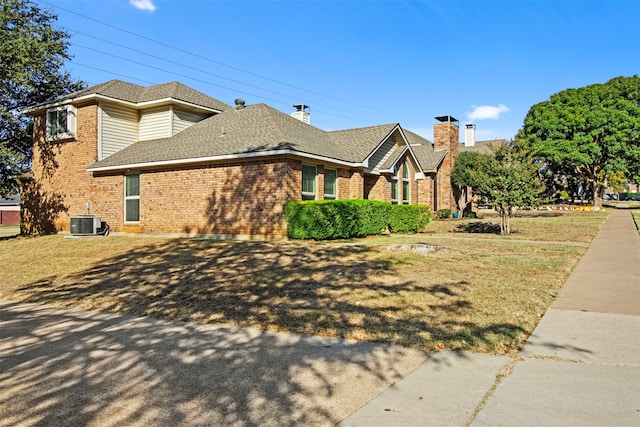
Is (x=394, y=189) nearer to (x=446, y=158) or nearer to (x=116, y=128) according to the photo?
(x=446, y=158)

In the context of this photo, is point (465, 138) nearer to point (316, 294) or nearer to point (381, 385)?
point (316, 294)

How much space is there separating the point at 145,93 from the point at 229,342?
721 inches

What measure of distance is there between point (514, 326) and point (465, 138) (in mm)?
38509

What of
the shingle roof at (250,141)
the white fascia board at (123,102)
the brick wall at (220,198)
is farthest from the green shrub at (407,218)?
the white fascia board at (123,102)

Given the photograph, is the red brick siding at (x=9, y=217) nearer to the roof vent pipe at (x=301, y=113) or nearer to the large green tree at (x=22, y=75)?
the large green tree at (x=22, y=75)

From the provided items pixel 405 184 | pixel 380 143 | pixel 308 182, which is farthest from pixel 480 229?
pixel 308 182

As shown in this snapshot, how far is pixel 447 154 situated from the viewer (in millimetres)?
30359

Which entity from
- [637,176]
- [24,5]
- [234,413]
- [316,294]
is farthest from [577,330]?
[637,176]

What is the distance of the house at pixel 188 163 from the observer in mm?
15117

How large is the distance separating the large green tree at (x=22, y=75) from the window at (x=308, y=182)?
485 inches

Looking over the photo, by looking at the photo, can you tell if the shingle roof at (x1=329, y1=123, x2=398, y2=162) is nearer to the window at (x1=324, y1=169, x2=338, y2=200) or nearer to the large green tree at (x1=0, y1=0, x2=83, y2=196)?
the window at (x1=324, y1=169, x2=338, y2=200)

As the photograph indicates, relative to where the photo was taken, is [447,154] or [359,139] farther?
[447,154]

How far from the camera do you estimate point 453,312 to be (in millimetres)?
6094

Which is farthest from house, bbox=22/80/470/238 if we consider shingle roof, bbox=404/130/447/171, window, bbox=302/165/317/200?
→ shingle roof, bbox=404/130/447/171
